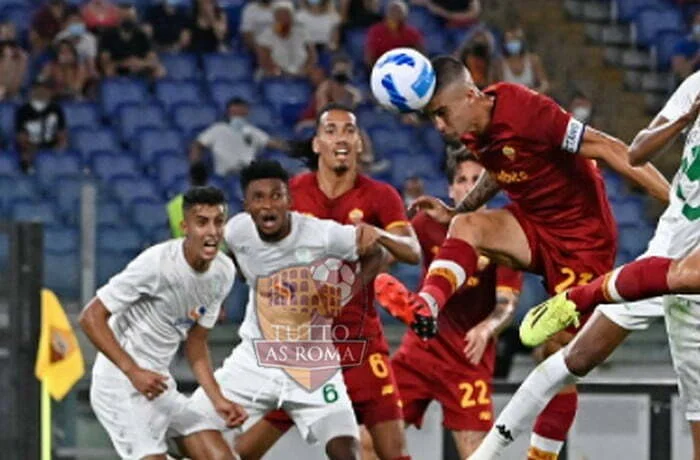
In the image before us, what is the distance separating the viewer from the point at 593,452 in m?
12.7

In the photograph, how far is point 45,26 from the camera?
18.2m

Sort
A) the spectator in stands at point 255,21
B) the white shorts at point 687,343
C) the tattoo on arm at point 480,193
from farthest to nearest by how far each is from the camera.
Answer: the spectator in stands at point 255,21
the tattoo on arm at point 480,193
the white shorts at point 687,343

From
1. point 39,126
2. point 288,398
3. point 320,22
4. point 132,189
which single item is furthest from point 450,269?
point 320,22

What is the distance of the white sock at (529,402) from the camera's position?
9.71 m

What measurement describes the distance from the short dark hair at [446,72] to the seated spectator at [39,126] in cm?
759

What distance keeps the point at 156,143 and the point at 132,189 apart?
6.40ft

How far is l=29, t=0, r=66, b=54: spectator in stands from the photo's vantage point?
59.4 feet

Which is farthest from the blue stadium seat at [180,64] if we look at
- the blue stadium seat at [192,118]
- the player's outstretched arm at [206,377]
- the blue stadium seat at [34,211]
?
the player's outstretched arm at [206,377]

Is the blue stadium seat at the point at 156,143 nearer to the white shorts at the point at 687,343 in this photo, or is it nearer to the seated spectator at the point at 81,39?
the seated spectator at the point at 81,39

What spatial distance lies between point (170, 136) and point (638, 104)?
4.93 metres

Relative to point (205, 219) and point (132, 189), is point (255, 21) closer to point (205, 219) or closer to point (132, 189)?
point (132, 189)

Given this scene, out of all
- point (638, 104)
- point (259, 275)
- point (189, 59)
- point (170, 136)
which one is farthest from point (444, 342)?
point (638, 104)

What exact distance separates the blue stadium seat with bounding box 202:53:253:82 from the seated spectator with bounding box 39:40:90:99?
1.24 m

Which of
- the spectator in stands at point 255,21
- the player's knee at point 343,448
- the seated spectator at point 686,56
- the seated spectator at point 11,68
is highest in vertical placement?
the spectator in stands at point 255,21
